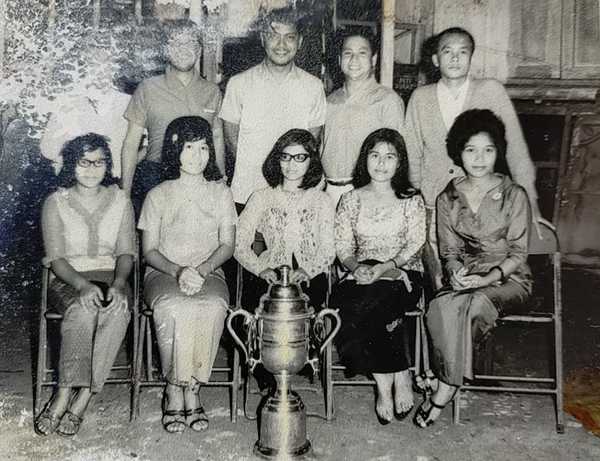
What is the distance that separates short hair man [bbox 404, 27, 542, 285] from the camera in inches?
135

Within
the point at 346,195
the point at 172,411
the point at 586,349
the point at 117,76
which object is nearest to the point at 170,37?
the point at 117,76

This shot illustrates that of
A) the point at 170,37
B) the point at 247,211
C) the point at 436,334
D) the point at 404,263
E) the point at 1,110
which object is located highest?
the point at 170,37

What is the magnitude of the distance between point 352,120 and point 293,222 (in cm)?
73

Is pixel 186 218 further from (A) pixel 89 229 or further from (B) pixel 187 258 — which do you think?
(A) pixel 89 229

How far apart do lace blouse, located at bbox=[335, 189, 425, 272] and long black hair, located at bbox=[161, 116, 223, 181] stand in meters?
0.74

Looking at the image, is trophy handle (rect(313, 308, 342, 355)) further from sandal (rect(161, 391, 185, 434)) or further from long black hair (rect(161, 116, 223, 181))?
long black hair (rect(161, 116, 223, 181))

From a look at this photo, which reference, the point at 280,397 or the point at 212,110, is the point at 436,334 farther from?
the point at 212,110

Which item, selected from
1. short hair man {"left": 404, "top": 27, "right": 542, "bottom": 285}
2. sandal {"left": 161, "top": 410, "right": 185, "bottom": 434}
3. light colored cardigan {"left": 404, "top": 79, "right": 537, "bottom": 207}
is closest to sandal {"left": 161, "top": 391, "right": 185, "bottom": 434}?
sandal {"left": 161, "top": 410, "right": 185, "bottom": 434}

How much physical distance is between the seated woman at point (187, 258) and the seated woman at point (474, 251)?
1.07 m

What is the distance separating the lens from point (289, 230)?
127 inches

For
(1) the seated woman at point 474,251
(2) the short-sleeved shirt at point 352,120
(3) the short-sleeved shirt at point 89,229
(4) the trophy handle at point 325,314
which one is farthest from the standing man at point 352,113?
(3) the short-sleeved shirt at point 89,229

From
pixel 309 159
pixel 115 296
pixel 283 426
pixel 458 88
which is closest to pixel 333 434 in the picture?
pixel 283 426

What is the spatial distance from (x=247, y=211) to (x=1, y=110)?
5.49 ft

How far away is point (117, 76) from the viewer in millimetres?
3662
